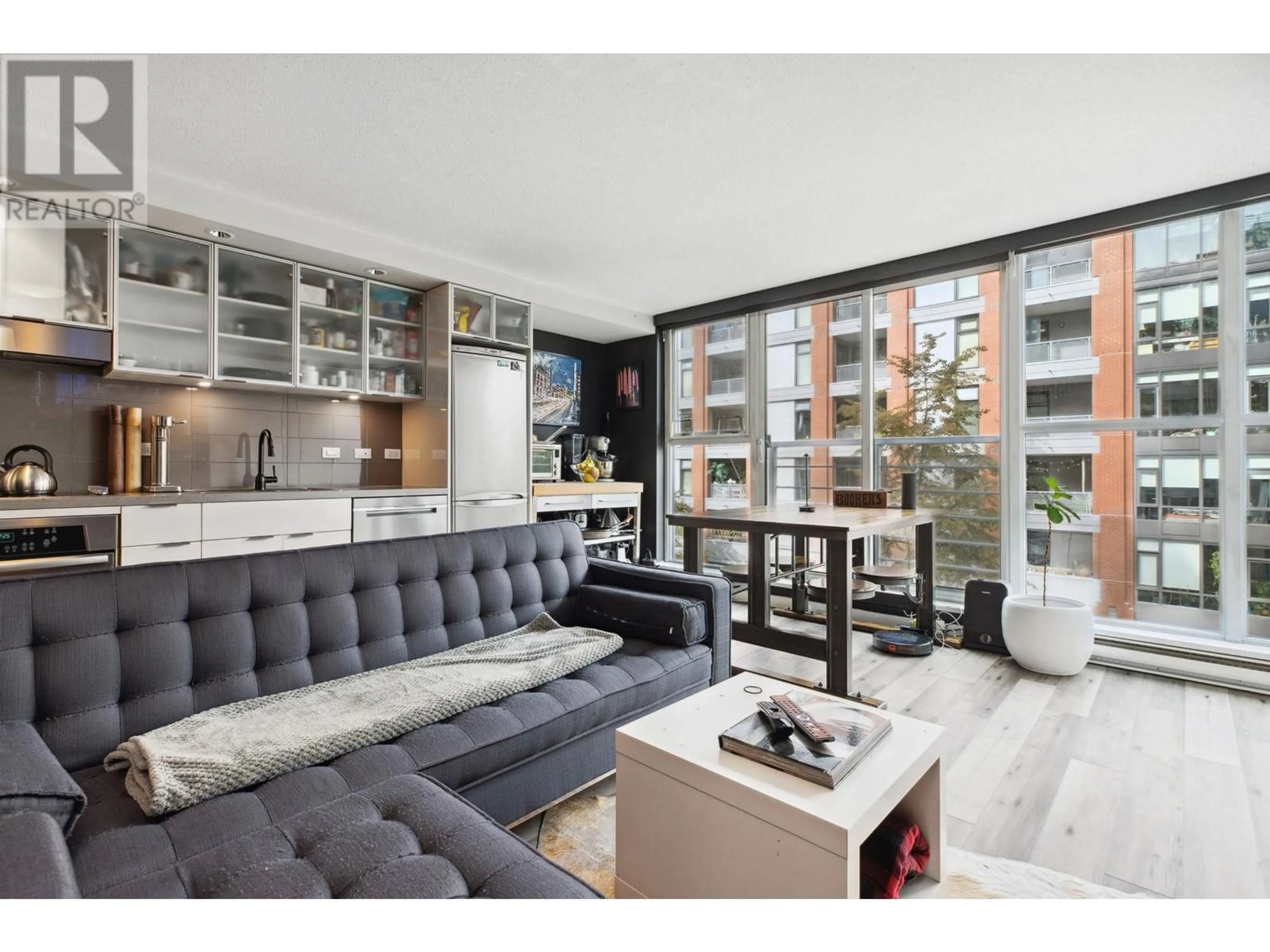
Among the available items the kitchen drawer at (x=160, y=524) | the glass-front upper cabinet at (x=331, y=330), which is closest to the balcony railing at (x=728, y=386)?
the glass-front upper cabinet at (x=331, y=330)

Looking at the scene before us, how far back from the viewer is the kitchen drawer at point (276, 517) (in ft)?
10.6

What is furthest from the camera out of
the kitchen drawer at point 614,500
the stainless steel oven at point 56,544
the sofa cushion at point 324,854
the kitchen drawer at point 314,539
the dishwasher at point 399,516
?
the kitchen drawer at point 614,500

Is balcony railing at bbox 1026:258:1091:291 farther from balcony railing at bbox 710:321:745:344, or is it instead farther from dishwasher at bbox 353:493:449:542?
dishwasher at bbox 353:493:449:542

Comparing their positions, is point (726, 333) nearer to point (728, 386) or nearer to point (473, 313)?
point (728, 386)

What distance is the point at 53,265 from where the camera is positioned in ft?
9.59

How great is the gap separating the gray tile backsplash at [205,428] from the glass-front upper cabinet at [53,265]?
0.46m

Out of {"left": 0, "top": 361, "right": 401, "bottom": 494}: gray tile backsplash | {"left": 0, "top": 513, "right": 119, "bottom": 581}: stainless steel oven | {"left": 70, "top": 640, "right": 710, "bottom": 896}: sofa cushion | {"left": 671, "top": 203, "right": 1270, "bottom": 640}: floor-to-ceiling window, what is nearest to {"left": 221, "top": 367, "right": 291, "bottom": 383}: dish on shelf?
{"left": 0, "top": 361, "right": 401, "bottom": 494}: gray tile backsplash

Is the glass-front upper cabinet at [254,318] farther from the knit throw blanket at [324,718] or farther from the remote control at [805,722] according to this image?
the remote control at [805,722]

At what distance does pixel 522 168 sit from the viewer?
2.98 meters

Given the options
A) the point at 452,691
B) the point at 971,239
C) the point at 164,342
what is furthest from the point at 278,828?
the point at 971,239

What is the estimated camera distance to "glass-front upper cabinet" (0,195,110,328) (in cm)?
281

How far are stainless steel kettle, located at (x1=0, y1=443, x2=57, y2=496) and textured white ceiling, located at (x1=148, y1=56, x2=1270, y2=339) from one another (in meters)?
1.57

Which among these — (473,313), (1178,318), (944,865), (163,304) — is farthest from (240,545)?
(1178,318)

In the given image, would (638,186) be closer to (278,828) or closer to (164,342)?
(164,342)
